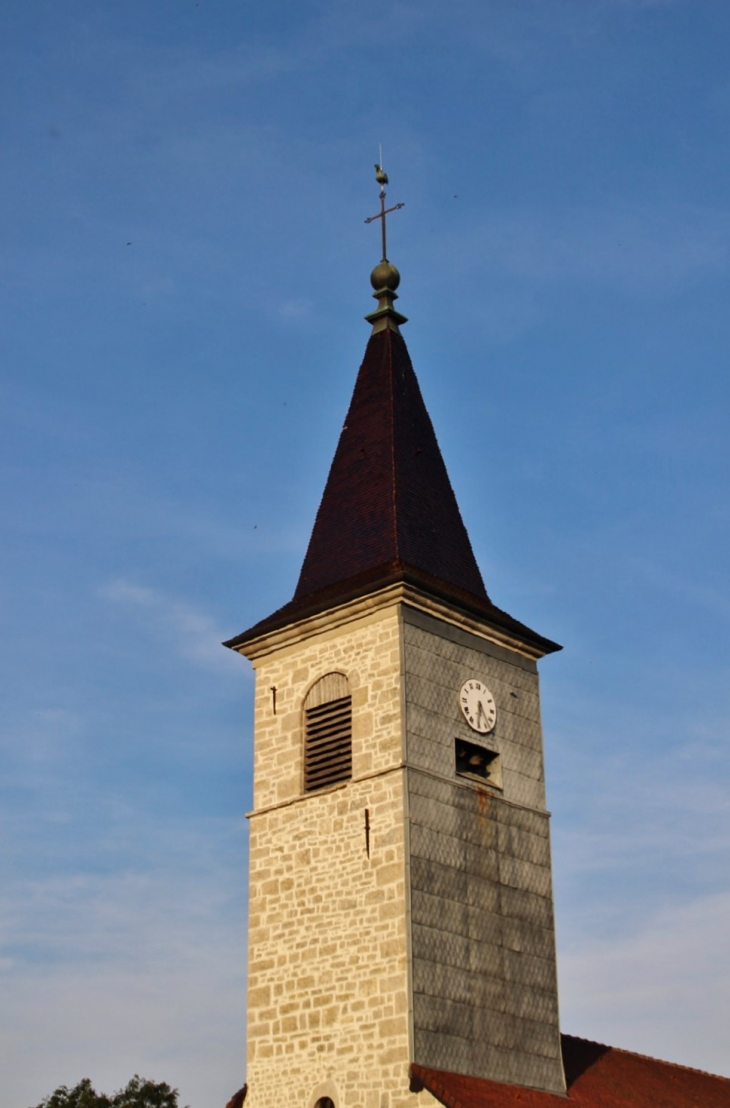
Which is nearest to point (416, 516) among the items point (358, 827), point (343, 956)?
point (358, 827)

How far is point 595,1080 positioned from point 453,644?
24.8 feet

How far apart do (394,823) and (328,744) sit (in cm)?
225

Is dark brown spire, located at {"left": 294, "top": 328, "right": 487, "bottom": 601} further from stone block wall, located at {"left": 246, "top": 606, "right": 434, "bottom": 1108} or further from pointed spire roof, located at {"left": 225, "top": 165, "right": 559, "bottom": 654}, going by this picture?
stone block wall, located at {"left": 246, "top": 606, "right": 434, "bottom": 1108}

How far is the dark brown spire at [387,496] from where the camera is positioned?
86.3 ft

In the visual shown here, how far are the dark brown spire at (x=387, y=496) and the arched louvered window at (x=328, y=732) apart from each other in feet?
5.84

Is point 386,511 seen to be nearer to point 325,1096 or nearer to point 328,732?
point 328,732

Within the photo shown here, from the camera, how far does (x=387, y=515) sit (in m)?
26.5

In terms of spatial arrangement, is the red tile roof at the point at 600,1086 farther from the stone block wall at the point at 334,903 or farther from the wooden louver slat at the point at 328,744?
the wooden louver slat at the point at 328,744

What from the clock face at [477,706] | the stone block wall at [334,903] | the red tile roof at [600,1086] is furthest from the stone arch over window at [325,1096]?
the clock face at [477,706]

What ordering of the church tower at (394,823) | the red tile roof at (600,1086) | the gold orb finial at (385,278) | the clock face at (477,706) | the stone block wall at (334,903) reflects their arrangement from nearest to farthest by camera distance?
the red tile roof at (600,1086) < the stone block wall at (334,903) < the church tower at (394,823) < the clock face at (477,706) < the gold orb finial at (385,278)

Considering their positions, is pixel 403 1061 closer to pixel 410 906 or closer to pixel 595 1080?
pixel 410 906

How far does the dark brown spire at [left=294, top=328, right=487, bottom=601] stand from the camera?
2630 centimetres

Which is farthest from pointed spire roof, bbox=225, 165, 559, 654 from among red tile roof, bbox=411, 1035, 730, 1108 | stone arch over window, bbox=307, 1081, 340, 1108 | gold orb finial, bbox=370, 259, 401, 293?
stone arch over window, bbox=307, 1081, 340, 1108

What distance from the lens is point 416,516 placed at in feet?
88.1
